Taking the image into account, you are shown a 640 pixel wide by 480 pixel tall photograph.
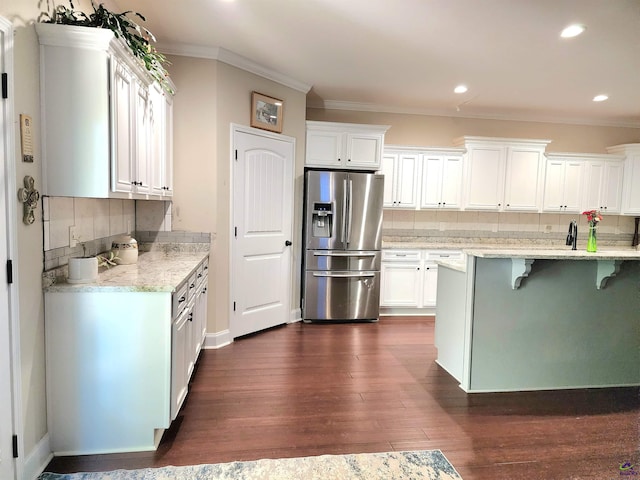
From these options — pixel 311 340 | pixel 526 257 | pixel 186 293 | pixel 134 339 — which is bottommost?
pixel 311 340

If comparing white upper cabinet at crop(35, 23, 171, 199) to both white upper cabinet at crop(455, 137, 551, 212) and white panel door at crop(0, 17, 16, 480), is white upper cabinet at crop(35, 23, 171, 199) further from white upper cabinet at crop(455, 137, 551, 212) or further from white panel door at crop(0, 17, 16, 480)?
white upper cabinet at crop(455, 137, 551, 212)

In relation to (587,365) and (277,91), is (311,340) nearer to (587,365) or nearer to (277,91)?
(587,365)

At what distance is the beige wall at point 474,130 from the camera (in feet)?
17.1

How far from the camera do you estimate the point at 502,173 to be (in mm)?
5109

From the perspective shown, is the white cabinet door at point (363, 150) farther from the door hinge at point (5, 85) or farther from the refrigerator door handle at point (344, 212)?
the door hinge at point (5, 85)

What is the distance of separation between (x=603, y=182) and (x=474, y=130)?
1911 mm

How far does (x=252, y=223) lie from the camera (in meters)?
3.89

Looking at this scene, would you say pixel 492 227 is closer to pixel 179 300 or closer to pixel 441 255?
pixel 441 255

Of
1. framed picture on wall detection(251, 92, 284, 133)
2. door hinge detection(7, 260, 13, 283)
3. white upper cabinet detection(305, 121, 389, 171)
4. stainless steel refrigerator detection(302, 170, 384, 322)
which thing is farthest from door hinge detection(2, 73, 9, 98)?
white upper cabinet detection(305, 121, 389, 171)

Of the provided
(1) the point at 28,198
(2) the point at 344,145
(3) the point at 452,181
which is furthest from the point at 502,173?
(1) the point at 28,198

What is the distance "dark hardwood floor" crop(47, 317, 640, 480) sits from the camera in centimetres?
204

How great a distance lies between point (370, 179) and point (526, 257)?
6.90 ft

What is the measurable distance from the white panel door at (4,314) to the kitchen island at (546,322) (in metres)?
2.71

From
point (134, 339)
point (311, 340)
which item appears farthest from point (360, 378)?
point (134, 339)
